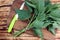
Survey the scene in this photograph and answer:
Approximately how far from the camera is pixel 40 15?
2.85 ft

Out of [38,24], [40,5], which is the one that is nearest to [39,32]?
[38,24]

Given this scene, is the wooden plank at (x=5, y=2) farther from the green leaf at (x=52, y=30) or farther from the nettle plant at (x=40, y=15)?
the green leaf at (x=52, y=30)

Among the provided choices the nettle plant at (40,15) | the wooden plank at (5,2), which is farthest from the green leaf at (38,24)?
the wooden plank at (5,2)

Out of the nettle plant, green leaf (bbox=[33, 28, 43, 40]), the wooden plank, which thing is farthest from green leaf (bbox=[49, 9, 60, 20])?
the wooden plank

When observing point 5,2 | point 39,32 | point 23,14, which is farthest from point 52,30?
point 5,2

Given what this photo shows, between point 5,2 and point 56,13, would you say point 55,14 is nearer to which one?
point 56,13

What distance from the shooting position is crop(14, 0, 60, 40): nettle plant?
860mm

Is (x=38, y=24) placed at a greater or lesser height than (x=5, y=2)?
lesser

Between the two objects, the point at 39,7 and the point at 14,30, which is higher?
the point at 39,7

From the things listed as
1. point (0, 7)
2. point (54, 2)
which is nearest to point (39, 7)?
point (54, 2)

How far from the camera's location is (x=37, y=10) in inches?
34.4

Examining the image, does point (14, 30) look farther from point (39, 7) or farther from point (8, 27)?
point (39, 7)

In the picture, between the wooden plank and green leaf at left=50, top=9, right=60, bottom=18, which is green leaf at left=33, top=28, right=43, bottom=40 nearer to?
green leaf at left=50, top=9, right=60, bottom=18

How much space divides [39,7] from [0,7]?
0.25 m
